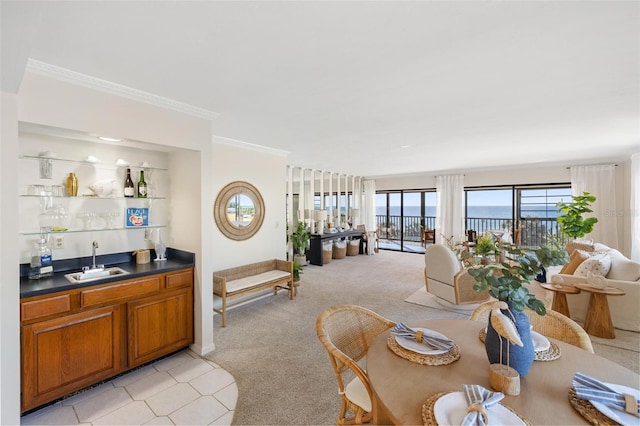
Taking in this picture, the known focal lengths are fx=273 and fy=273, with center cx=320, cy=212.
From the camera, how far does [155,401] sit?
212 cm

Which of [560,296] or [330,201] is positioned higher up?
[330,201]

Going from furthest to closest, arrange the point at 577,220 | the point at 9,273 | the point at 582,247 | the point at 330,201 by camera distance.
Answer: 1. the point at 330,201
2. the point at 577,220
3. the point at 582,247
4. the point at 9,273

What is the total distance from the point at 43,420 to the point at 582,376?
10.5ft

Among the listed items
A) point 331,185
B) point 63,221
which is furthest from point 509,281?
point 331,185

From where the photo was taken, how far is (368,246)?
8.76 meters

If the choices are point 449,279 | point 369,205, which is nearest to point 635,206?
point 449,279

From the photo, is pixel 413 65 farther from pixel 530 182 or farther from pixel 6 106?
pixel 530 182

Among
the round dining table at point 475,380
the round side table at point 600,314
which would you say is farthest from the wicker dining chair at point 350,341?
the round side table at point 600,314

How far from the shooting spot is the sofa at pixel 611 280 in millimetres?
3275

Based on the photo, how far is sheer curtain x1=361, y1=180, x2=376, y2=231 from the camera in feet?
30.7

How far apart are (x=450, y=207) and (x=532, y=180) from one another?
2.03 m

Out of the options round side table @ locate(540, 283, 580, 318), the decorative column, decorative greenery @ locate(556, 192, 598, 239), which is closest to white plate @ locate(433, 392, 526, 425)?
round side table @ locate(540, 283, 580, 318)

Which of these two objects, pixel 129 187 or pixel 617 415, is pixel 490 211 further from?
pixel 129 187

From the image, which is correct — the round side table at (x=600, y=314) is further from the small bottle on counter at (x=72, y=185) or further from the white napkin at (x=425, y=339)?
the small bottle on counter at (x=72, y=185)
